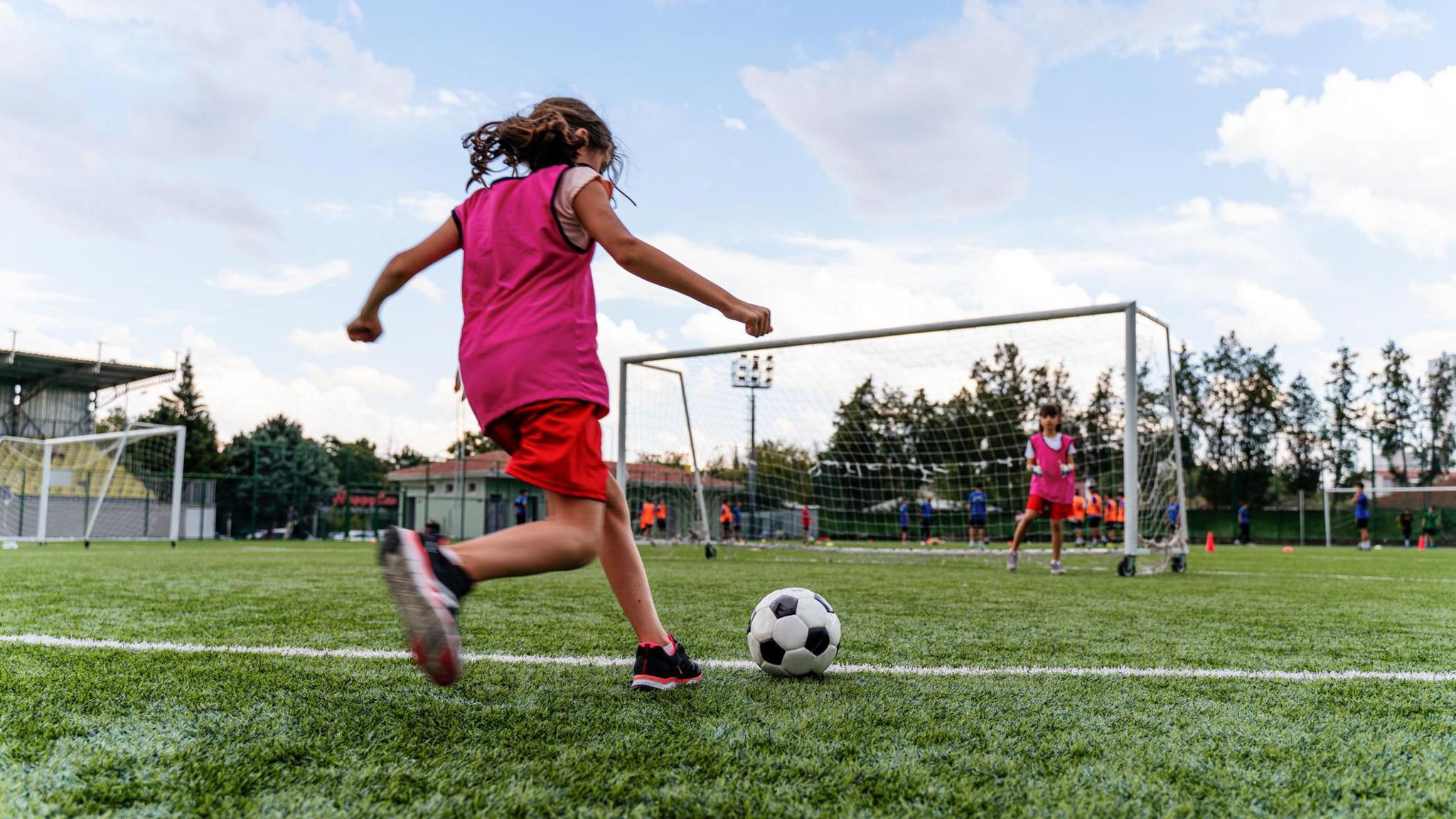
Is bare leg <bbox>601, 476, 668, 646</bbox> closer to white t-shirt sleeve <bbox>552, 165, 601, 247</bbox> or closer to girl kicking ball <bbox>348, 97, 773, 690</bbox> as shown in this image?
girl kicking ball <bbox>348, 97, 773, 690</bbox>

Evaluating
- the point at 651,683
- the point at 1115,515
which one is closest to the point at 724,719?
the point at 651,683

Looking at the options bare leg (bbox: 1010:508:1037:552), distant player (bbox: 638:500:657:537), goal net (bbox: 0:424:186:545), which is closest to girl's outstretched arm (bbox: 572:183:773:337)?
bare leg (bbox: 1010:508:1037:552)

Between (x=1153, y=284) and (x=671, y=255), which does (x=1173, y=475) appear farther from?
(x=1153, y=284)

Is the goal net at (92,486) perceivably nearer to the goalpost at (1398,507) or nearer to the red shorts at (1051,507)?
the red shorts at (1051,507)

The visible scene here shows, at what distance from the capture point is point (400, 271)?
2.58 m

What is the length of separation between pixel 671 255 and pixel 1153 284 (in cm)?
2415

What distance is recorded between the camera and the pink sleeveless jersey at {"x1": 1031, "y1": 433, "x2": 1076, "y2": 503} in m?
8.99

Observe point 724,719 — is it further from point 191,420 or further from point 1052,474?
point 191,420

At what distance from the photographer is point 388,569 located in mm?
1870

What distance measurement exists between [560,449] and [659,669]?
820mm

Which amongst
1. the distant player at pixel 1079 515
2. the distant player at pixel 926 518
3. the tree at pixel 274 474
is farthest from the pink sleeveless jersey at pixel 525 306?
the tree at pixel 274 474

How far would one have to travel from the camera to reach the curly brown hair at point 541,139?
8.12 ft

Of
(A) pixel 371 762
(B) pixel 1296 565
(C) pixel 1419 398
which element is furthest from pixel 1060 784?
(C) pixel 1419 398

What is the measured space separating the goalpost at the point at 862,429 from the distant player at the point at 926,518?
8 cm
